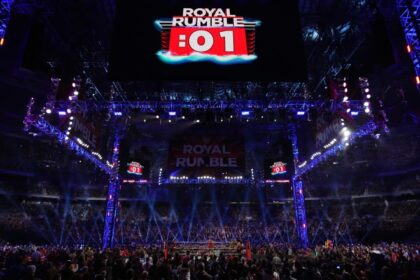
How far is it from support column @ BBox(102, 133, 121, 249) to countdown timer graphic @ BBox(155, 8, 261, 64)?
11277 millimetres

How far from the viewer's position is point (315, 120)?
1563cm

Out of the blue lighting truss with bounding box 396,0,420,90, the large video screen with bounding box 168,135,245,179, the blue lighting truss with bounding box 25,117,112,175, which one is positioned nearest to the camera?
the blue lighting truss with bounding box 396,0,420,90

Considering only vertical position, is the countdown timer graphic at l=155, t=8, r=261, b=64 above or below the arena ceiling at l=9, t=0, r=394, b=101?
below

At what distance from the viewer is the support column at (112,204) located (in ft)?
61.2

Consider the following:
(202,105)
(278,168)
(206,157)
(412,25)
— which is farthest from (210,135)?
(412,25)

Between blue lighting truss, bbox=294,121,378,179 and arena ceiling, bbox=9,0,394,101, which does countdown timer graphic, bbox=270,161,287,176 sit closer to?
blue lighting truss, bbox=294,121,378,179

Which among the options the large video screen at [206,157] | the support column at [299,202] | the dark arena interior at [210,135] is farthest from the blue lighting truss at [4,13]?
the support column at [299,202]

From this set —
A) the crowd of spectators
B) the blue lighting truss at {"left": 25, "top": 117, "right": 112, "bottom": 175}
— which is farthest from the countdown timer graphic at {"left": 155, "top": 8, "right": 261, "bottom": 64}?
the crowd of spectators

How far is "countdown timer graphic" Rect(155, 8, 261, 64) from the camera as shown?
10133 millimetres

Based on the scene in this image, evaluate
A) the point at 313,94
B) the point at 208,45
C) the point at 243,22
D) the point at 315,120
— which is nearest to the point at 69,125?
the point at 208,45

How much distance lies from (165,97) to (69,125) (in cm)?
888

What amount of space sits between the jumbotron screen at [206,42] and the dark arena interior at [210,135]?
0.05 m

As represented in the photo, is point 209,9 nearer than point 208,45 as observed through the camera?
No

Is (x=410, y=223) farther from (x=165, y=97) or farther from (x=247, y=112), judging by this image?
(x=165, y=97)
